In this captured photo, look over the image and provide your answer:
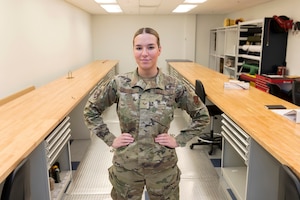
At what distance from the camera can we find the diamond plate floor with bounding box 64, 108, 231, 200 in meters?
A: 2.71

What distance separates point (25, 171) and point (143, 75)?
764 millimetres

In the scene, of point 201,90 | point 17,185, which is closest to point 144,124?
point 17,185

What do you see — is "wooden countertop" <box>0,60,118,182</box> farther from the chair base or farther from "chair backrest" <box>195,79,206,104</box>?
the chair base

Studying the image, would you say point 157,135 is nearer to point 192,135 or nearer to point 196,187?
point 192,135

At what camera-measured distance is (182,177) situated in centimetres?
305

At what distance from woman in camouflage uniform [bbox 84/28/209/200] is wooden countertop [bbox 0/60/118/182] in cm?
44

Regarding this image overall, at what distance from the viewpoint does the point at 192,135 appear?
5.28ft

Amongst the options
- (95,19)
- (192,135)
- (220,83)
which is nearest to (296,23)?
(220,83)

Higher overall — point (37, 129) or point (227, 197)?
point (37, 129)

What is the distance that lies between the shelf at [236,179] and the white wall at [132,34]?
7.16 m

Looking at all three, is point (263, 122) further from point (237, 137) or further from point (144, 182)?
point (144, 182)

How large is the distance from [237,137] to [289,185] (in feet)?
3.56

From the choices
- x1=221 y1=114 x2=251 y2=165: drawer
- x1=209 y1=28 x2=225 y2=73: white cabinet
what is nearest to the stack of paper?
x1=221 y1=114 x2=251 y2=165: drawer

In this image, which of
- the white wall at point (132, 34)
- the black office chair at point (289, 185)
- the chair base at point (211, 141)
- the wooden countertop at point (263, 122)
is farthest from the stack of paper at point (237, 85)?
the white wall at point (132, 34)
